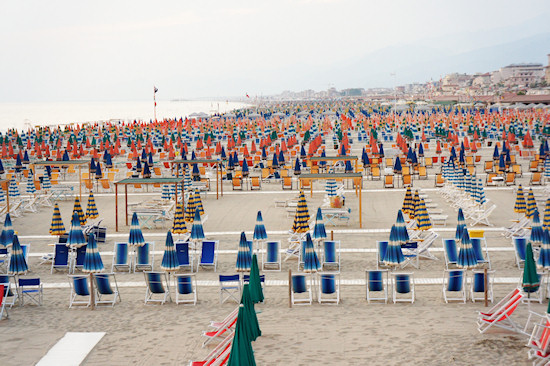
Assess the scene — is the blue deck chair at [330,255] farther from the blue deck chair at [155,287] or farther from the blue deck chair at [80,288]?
the blue deck chair at [80,288]

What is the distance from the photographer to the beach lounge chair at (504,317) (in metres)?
9.04

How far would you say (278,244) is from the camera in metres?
13.9

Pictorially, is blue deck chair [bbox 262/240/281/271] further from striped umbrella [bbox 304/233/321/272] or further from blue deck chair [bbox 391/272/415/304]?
blue deck chair [bbox 391/272/415/304]

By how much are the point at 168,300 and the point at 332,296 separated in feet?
9.53

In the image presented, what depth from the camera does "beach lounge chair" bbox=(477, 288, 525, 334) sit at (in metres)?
9.04

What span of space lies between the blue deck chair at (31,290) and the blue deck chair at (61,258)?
173 centimetres

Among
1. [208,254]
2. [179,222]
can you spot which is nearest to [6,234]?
[179,222]

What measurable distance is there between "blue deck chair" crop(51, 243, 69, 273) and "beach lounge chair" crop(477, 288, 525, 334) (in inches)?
339

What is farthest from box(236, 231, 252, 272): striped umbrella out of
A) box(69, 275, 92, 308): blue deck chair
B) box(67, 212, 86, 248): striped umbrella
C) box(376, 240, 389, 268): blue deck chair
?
box(67, 212, 86, 248): striped umbrella

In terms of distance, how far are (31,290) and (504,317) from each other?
26.0ft

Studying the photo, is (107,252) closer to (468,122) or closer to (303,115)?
(468,122)

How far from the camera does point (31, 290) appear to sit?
1147 centimetres

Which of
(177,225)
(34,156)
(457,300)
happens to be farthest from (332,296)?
(34,156)

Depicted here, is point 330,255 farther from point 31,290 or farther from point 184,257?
point 31,290
